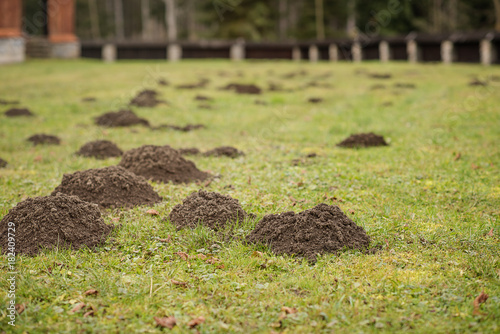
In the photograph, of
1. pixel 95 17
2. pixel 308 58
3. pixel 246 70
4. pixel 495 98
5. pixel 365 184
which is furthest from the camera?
pixel 95 17

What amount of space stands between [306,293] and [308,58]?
29805mm

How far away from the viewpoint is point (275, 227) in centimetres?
571

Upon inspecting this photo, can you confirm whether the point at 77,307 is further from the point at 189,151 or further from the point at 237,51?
the point at 237,51

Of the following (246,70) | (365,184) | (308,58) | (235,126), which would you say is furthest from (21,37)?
(365,184)

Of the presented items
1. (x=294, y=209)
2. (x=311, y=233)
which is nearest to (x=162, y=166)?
(x=294, y=209)

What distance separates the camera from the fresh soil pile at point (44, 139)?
1101 cm

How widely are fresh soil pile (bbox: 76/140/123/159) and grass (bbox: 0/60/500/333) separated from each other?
1.38 ft

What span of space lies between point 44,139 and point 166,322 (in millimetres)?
8129

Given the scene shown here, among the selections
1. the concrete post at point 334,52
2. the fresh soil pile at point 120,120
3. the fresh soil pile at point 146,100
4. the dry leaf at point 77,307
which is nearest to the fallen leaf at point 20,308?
the dry leaf at point 77,307

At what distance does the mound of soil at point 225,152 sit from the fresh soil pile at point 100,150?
178 centimetres

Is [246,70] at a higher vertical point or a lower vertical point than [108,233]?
higher

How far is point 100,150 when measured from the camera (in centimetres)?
984

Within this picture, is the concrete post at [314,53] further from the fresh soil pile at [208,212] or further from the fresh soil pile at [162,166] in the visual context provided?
the fresh soil pile at [208,212]

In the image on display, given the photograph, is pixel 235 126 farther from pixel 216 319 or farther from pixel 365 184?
pixel 216 319
